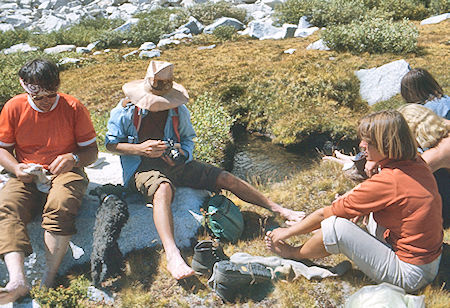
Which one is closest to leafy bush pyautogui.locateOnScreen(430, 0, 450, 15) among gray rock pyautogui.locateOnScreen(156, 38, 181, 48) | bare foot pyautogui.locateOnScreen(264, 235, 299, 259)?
gray rock pyautogui.locateOnScreen(156, 38, 181, 48)

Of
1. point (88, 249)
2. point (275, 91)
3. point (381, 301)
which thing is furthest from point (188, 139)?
point (275, 91)

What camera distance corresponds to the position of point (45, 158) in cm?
445

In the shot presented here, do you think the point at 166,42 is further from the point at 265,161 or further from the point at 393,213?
the point at 393,213

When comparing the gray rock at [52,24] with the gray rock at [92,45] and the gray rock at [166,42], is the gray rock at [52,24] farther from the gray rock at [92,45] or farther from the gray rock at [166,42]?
the gray rock at [166,42]

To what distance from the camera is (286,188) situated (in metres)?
6.04

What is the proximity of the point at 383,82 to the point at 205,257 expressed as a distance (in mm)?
7628

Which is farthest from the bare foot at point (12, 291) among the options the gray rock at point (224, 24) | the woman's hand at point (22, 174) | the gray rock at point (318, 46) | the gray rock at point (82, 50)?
the gray rock at point (224, 24)

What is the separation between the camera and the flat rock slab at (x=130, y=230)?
430 cm

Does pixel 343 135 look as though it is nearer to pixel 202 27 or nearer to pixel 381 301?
pixel 381 301

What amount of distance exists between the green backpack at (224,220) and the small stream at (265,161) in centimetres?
231

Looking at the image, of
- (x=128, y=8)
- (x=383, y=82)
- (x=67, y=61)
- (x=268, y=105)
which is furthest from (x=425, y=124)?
(x=128, y=8)

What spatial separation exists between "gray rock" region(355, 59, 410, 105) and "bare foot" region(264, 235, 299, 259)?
6612 millimetres

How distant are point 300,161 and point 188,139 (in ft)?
11.9

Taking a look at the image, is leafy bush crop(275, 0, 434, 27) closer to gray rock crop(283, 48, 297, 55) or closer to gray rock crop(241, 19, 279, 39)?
gray rock crop(241, 19, 279, 39)
